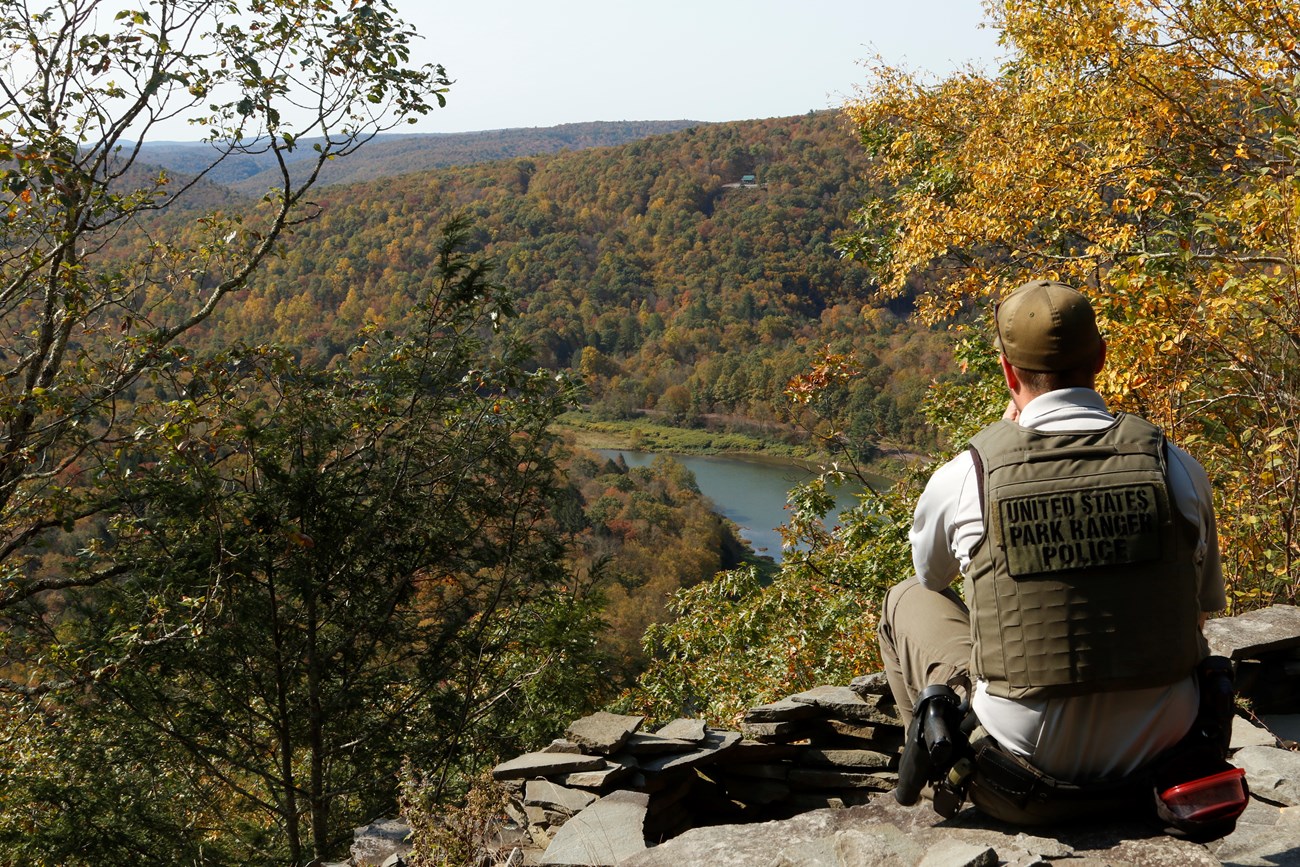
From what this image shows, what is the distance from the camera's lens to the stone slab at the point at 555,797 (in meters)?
3.06

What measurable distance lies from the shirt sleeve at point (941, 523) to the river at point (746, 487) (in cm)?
3666

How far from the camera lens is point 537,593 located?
24.8 feet

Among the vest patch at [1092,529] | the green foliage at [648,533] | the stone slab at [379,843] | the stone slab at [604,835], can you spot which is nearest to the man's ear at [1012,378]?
the vest patch at [1092,529]

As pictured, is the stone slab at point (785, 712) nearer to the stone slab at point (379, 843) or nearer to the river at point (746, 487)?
the stone slab at point (379, 843)

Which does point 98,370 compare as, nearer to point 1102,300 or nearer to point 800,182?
point 1102,300

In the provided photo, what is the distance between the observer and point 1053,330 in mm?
2064

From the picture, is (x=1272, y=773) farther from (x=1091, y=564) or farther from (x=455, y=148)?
(x=455, y=148)

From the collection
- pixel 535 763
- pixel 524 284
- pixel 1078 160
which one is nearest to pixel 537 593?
pixel 535 763

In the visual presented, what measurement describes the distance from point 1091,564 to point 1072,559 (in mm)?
36

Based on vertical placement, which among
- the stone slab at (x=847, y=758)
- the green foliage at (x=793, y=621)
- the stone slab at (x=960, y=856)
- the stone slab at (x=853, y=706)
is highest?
the stone slab at (x=960, y=856)

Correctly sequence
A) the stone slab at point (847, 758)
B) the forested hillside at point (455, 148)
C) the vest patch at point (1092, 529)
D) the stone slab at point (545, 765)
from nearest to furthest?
the vest patch at point (1092, 529), the stone slab at point (545, 765), the stone slab at point (847, 758), the forested hillside at point (455, 148)

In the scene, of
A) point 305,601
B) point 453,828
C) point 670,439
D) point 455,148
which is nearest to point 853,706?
point 453,828

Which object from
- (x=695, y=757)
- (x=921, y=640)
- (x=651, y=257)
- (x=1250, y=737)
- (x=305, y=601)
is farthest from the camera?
(x=651, y=257)

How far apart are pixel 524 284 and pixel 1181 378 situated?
7118 centimetres
